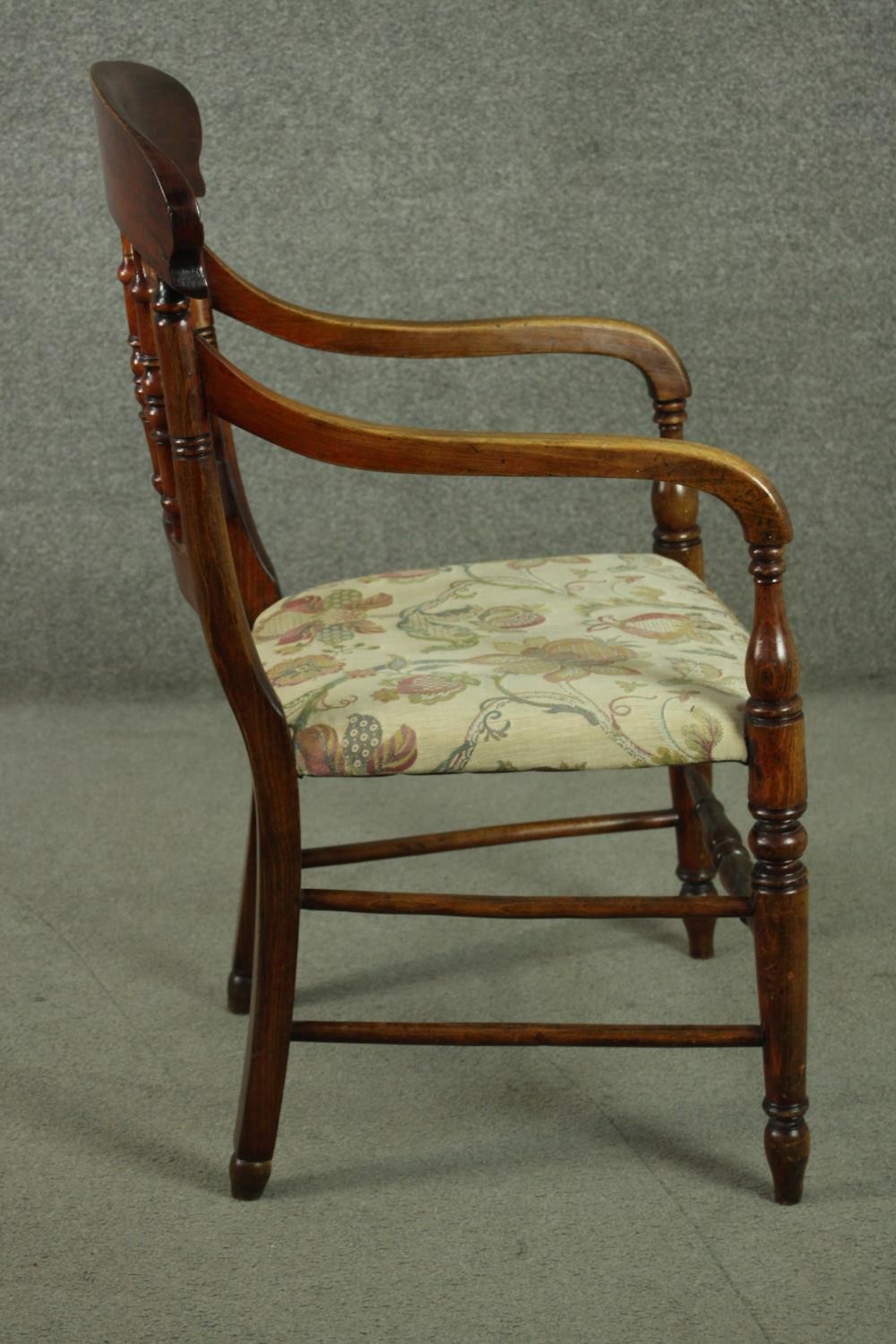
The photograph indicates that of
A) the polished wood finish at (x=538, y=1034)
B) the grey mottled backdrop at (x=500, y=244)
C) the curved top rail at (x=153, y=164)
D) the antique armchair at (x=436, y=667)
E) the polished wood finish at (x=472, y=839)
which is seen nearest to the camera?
the curved top rail at (x=153, y=164)

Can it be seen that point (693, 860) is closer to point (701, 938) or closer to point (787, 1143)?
point (701, 938)

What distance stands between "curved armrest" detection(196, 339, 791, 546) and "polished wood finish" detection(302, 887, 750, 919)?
0.93ft

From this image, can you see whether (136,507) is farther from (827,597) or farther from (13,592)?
(827,597)

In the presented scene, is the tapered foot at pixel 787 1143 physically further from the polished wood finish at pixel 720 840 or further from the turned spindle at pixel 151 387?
the turned spindle at pixel 151 387

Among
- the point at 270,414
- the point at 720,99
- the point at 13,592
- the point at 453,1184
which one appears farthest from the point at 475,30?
the point at 453,1184

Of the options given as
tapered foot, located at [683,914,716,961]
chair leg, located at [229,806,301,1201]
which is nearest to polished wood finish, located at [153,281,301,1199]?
chair leg, located at [229,806,301,1201]

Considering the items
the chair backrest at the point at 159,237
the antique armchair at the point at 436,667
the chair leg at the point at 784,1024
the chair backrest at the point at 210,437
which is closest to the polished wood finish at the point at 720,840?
the antique armchair at the point at 436,667

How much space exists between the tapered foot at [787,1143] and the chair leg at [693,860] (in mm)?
312

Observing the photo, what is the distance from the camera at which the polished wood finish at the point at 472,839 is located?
1.24m

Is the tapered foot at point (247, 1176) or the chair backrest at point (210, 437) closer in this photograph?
the chair backrest at point (210, 437)

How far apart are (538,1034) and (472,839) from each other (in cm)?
22

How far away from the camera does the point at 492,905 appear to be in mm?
1164

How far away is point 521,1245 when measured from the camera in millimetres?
1087

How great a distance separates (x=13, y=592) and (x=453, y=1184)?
1307 millimetres
